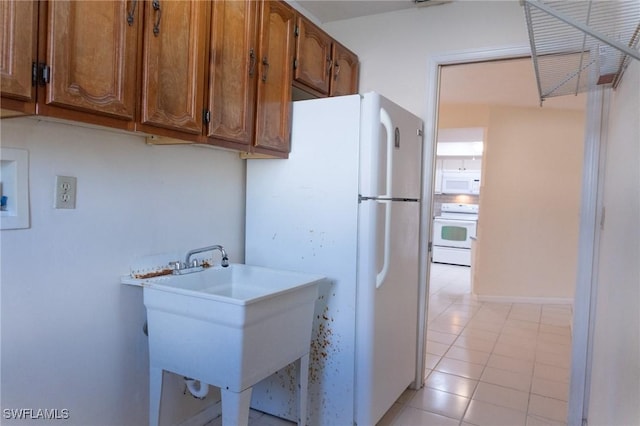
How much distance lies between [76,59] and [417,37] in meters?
2.12

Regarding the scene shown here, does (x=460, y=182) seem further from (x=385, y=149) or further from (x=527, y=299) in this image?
(x=385, y=149)

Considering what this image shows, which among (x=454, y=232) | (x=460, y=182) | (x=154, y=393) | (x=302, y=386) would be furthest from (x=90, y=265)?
(x=460, y=182)

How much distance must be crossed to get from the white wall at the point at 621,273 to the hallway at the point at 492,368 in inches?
29.6

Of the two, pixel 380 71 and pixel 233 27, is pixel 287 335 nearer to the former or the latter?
pixel 233 27

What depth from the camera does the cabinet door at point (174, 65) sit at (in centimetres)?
143

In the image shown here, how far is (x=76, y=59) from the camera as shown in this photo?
121 centimetres

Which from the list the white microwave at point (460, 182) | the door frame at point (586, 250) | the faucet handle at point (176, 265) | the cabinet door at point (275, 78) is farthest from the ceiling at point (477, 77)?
Answer: the white microwave at point (460, 182)

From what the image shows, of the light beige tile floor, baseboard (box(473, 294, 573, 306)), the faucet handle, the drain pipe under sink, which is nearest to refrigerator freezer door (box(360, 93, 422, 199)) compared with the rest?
the faucet handle

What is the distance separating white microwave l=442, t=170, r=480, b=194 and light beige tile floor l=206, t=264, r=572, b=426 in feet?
12.5

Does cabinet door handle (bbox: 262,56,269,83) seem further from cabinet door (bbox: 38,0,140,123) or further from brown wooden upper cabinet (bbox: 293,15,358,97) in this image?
cabinet door (bbox: 38,0,140,123)

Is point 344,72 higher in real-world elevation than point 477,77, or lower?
lower

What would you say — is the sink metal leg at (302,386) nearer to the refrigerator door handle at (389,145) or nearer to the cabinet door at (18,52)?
the refrigerator door handle at (389,145)

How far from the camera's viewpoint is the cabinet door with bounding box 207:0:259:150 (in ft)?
5.58

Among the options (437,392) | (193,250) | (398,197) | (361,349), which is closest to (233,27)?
(193,250)
